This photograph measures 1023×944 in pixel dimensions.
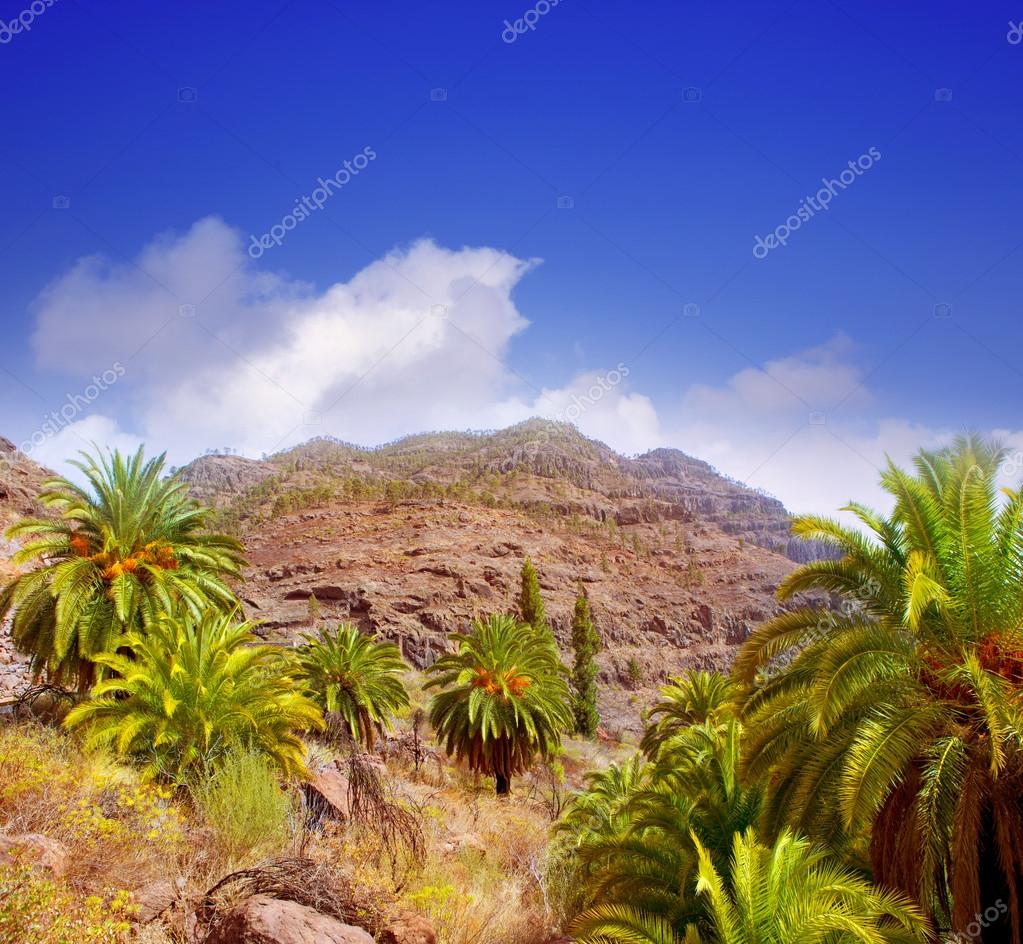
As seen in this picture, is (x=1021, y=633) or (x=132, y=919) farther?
(x=1021, y=633)

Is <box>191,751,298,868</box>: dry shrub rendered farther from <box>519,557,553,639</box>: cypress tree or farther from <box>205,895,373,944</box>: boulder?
<box>519,557,553,639</box>: cypress tree

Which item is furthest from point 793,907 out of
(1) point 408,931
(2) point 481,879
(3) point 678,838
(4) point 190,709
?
(4) point 190,709

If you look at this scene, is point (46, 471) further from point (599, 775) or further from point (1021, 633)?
point (1021, 633)

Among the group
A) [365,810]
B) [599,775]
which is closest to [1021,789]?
[365,810]

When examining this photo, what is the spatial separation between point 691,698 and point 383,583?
4613 cm

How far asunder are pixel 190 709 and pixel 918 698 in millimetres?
11715

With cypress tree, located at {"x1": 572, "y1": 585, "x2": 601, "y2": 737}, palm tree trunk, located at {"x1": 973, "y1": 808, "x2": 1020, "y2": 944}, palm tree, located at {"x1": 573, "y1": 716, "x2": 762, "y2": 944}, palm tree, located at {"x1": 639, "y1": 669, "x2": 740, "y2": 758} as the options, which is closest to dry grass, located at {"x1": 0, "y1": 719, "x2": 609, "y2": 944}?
palm tree, located at {"x1": 573, "y1": 716, "x2": 762, "y2": 944}

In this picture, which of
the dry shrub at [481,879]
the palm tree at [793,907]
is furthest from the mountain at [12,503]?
the palm tree at [793,907]

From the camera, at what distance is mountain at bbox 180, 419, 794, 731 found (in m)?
67.8

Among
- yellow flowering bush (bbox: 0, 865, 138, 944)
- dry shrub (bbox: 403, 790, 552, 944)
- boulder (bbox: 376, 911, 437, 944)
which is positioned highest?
yellow flowering bush (bbox: 0, 865, 138, 944)

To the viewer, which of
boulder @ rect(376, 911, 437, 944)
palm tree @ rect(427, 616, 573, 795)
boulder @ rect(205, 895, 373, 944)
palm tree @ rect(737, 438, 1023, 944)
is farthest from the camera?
palm tree @ rect(427, 616, 573, 795)

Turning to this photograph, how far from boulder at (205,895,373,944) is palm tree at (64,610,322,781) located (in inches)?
231

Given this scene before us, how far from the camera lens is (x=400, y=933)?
24.2ft

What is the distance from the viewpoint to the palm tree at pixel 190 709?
489 inches
